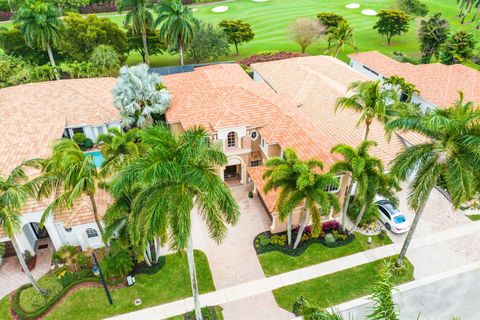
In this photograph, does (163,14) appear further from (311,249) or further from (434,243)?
(434,243)

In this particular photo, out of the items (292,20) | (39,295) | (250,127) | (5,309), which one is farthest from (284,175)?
(292,20)

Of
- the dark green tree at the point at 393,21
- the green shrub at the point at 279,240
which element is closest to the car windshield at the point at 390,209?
the green shrub at the point at 279,240

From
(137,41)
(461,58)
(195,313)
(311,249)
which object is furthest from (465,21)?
(195,313)

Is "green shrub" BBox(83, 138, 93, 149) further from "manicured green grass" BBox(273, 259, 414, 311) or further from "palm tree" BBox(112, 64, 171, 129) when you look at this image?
"manicured green grass" BBox(273, 259, 414, 311)

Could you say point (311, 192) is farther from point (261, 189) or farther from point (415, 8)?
point (415, 8)

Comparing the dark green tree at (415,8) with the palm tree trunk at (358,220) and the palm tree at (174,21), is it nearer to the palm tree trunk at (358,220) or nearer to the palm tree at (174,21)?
the palm tree at (174,21)

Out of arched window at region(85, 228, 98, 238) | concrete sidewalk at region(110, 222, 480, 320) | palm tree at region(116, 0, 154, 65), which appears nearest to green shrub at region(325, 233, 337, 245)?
concrete sidewalk at region(110, 222, 480, 320)

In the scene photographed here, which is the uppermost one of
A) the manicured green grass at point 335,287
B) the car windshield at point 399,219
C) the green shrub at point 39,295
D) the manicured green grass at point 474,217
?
the car windshield at point 399,219
